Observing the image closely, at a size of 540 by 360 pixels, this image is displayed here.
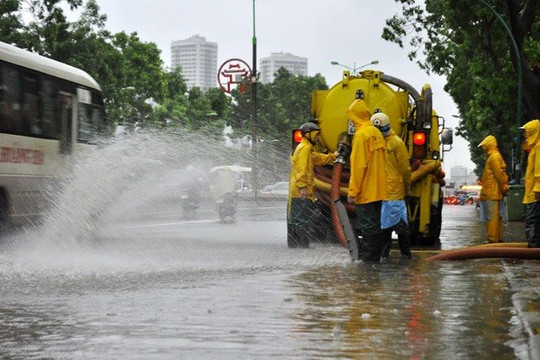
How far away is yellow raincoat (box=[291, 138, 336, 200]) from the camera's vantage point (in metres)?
14.8

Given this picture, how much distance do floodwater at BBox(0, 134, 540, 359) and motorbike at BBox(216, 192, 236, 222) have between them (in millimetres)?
11801

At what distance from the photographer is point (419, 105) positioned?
1522 cm

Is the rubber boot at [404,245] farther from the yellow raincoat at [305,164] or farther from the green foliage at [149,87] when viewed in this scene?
the green foliage at [149,87]

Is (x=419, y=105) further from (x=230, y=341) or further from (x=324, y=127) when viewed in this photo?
(x=230, y=341)

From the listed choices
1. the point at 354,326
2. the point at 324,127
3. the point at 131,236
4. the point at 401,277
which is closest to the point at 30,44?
the point at 131,236

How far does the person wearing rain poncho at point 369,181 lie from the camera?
11.9 m

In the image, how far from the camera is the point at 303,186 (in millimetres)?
14930

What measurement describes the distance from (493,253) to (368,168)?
1924mm

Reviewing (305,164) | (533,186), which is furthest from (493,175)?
(305,164)

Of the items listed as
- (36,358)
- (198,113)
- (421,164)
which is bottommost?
(36,358)

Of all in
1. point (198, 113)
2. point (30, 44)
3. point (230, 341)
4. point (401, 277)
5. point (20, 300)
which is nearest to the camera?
point (230, 341)

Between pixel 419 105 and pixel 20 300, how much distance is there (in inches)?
330

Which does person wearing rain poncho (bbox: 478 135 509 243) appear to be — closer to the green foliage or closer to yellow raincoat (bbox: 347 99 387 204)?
yellow raincoat (bbox: 347 99 387 204)

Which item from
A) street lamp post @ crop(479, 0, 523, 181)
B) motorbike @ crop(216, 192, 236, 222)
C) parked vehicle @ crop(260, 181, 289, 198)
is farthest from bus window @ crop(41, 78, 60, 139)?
parked vehicle @ crop(260, 181, 289, 198)
